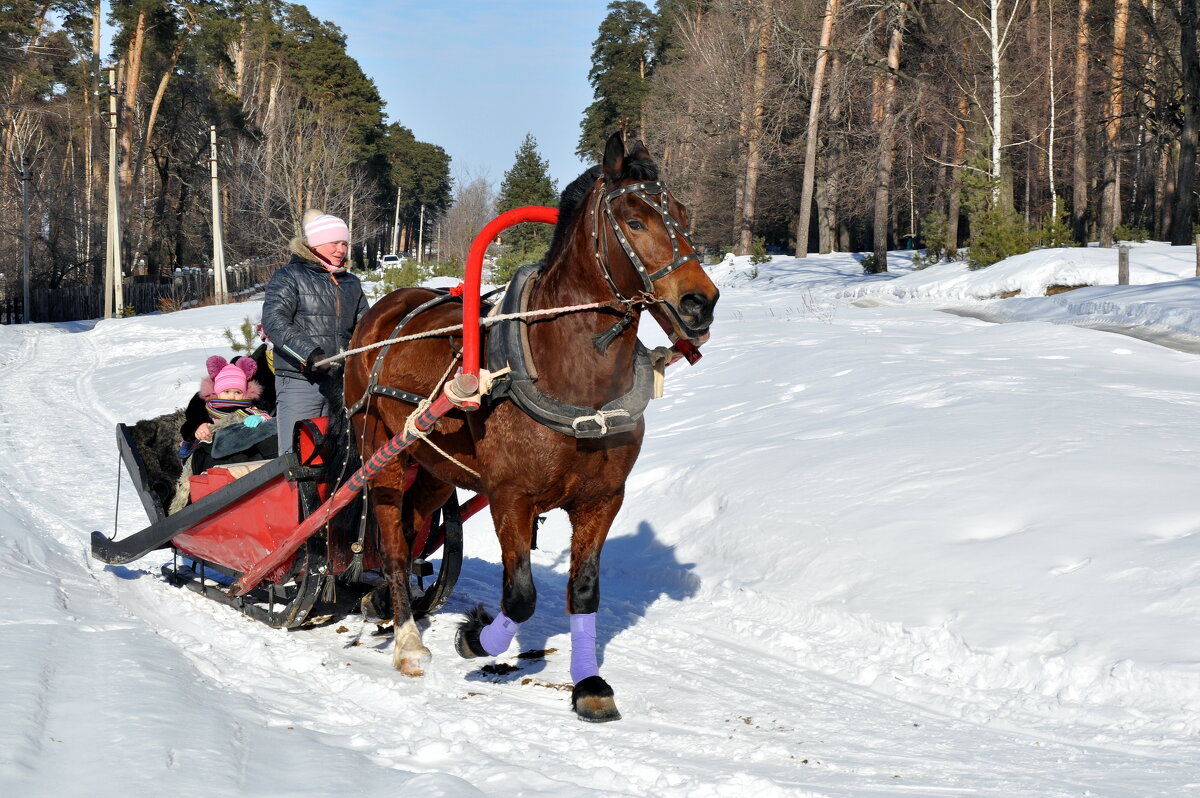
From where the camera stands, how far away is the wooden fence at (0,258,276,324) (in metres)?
Result: 42.5

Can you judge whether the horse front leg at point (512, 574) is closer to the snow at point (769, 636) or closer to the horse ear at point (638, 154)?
the snow at point (769, 636)

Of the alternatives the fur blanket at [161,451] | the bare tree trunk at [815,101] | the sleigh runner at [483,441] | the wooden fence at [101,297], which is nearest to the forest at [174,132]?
the wooden fence at [101,297]

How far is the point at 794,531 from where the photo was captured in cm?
730

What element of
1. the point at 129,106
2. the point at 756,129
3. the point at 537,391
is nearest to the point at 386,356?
the point at 537,391

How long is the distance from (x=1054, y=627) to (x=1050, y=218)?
75.8ft

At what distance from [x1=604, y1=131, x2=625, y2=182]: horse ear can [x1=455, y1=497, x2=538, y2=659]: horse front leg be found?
1.44 m

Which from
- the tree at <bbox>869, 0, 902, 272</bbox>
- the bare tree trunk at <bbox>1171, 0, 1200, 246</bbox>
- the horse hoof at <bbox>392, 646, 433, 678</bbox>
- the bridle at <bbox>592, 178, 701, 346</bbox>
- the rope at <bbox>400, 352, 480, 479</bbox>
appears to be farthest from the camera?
the tree at <bbox>869, 0, 902, 272</bbox>

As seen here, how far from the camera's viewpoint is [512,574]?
5.03 m

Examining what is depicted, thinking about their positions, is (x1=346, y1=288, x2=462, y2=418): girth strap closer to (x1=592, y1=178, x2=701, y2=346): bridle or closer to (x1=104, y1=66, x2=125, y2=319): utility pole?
(x1=592, y1=178, x2=701, y2=346): bridle

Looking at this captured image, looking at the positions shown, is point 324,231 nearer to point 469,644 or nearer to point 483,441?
point 483,441

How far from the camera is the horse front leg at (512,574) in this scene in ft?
16.1

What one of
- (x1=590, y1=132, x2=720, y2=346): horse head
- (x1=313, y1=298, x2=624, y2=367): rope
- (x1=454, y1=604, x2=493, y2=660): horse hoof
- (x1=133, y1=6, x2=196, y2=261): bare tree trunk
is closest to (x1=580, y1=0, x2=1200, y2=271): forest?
(x1=133, y1=6, x2=196, y2=261): bare tree trunk

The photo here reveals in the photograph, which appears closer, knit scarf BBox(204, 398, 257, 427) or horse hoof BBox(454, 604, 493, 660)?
horse hoof BBox(454, 604, 493, 660)

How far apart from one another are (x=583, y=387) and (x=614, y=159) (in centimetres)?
94
